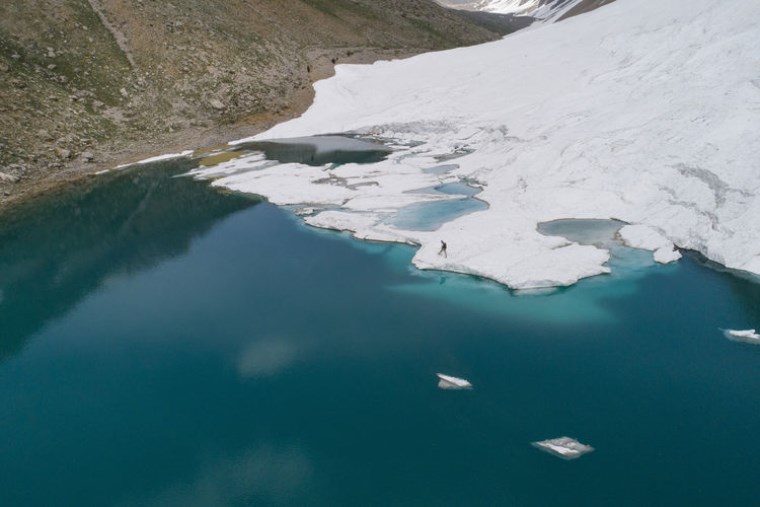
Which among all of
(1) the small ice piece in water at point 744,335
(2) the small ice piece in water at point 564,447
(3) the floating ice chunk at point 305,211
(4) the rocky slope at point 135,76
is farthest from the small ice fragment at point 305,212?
(1) the small ice piece in water at point 744,335

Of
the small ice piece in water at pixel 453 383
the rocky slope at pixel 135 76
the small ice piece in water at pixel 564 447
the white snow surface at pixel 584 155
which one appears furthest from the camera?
the rocky slope at pixel 135 76

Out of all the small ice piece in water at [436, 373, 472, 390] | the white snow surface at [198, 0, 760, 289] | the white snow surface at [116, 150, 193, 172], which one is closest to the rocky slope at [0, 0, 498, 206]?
the white snow surface at [116, 150, 193, 172]

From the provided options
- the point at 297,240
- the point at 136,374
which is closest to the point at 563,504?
the point at 136,374

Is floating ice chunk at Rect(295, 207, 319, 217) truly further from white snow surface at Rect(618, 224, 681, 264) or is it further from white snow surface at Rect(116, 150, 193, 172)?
white snow surface at Rect(116, 150, 193, 172)

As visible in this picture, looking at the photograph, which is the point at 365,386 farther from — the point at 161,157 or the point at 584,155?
the point at 161,157

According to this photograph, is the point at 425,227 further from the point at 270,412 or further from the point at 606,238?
the point at 270,412

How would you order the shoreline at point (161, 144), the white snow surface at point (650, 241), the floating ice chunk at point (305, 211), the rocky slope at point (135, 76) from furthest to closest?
the rocky slope at point (135, 76) → the shoreline at point (161, 144) → the floating ice chunk at point (305, 211) → the white snow surface at point (650, 241)

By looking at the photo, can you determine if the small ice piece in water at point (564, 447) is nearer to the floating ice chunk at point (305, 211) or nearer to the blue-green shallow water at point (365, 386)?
the blue-green shallow water at point (365, 386)
